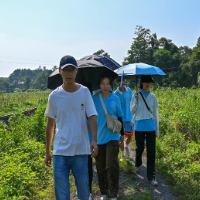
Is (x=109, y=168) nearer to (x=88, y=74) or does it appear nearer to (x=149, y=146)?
(x=149, y=146)

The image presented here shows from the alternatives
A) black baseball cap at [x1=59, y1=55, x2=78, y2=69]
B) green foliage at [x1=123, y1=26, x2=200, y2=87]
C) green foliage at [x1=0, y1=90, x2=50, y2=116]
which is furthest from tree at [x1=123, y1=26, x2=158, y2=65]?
black baseball cap at [x1=59, y1=55, x2=78, y2=69]

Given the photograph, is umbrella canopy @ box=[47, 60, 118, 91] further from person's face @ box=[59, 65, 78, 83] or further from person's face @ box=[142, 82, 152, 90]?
person's face @ box=[59, 65, 78, 83]

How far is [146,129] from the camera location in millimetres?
4207

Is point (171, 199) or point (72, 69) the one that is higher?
point (72, 69)

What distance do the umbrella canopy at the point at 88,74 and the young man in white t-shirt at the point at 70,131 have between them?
1002 millimetres

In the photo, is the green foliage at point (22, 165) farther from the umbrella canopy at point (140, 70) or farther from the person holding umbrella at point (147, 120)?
the umbrella canopy at point (140, 70)

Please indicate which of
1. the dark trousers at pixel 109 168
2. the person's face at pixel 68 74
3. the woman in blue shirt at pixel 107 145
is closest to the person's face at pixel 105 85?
the woman in blue shirt at pixel 107 145

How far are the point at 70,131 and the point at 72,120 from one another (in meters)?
0.12

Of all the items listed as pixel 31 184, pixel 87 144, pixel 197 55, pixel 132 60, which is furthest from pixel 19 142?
pixel 132 60

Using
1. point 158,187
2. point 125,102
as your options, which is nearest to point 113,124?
point 158,187

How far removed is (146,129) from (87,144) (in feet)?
6.39

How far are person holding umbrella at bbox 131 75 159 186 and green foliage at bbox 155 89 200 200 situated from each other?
0.55 m

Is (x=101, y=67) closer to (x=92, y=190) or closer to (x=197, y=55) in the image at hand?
(x=92, y=190)

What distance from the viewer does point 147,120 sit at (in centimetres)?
424
